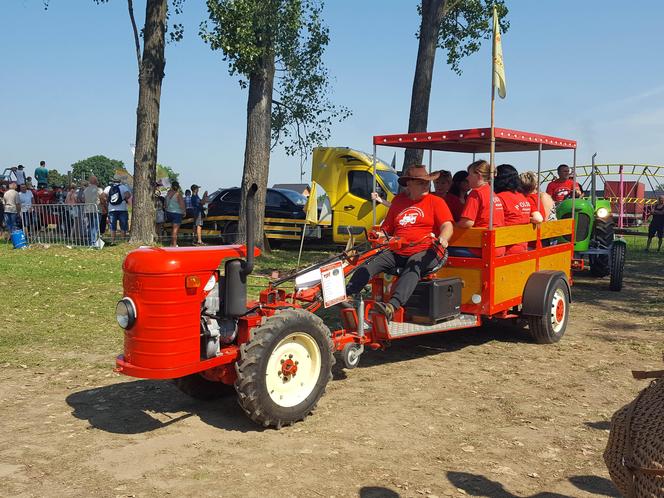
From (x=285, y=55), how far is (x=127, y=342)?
58.8ft

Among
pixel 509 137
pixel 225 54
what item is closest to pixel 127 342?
pixel 509 137

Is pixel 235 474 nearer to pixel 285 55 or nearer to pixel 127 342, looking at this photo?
pixel 127 342

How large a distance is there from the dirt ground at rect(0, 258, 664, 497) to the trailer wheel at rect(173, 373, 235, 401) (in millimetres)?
80

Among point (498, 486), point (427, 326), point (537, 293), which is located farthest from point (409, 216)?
point (498, 486)

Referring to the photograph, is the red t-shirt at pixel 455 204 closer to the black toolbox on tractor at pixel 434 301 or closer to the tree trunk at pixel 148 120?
the black toolbox on tractor at pixel 434 301

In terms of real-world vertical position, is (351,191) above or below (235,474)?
above

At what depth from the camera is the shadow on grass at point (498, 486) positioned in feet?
11.7

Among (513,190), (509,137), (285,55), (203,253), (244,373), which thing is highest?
(285,55)

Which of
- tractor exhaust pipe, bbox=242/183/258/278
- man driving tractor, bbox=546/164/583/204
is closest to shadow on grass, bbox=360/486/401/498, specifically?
tractor exhaust pipe, bbox=242/183/258/278

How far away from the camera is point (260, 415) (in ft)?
14.2

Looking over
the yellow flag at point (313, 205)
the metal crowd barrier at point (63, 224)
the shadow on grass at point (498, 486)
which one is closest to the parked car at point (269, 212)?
the yellow flag at point (313, 205)

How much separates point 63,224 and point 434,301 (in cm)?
1229

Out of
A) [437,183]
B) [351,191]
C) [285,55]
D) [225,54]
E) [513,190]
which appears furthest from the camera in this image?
[285,55]

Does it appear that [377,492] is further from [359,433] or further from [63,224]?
[63,224]
